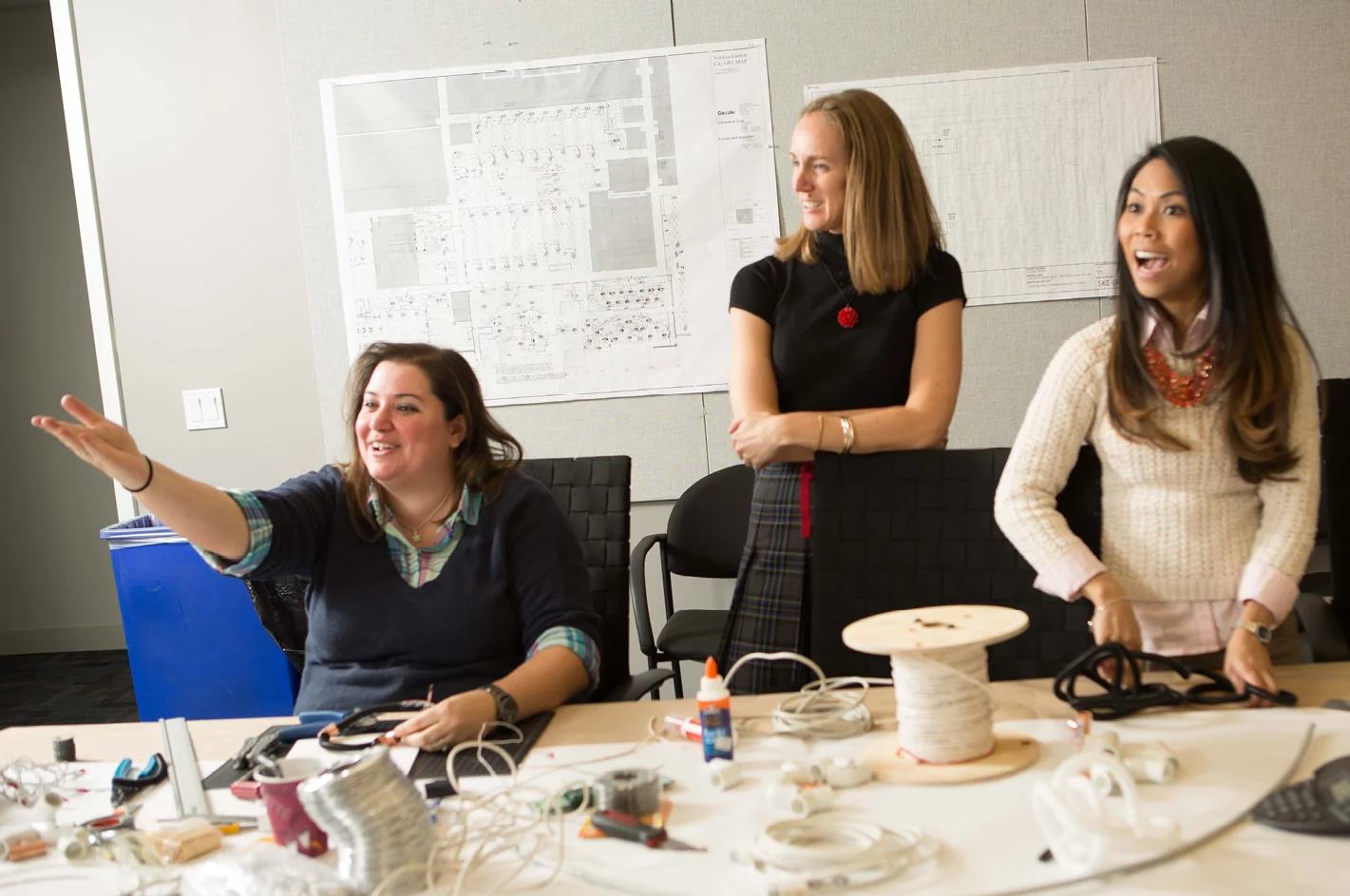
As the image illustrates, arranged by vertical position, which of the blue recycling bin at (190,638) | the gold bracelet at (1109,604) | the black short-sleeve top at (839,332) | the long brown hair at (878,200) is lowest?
the blue recycling bin at (190,638)

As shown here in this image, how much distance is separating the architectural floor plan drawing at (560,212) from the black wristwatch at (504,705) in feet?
6.40

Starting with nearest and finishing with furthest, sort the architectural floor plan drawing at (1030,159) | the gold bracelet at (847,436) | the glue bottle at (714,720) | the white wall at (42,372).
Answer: the glue bottle at (714,720) → the gold bracelet at (847,436) → the architectural floor plan drawing at (1030,159) → the white wall at (42,372)

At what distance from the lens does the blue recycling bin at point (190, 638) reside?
2906 mm

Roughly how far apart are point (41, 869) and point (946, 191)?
2.83 metres

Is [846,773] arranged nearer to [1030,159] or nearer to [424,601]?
[424,601]

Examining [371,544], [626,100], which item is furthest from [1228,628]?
[626,100]

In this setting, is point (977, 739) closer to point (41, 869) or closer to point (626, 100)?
point (41, 869)

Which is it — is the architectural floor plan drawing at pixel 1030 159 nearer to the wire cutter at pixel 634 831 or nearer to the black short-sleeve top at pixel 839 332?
the black short-sleeve top at pixel 839 332

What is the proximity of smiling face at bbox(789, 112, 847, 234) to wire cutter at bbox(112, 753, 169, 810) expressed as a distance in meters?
1.27

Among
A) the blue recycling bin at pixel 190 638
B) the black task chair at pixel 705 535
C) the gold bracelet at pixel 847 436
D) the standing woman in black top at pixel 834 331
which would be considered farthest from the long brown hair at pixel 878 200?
the blue recycling bin at pixel 190 638

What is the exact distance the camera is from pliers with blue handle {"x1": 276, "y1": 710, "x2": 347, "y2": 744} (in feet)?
4.95

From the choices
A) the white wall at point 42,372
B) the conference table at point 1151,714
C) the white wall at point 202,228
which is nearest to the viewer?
the conference table at point 1151,714

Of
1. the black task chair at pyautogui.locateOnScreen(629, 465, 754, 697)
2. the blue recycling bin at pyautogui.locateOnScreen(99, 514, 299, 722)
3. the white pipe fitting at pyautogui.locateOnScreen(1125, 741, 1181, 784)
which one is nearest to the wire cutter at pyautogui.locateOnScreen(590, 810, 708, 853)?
the white pipe fitting at pyautogui.locateOnScreen(1125, 741, 1181, 784)

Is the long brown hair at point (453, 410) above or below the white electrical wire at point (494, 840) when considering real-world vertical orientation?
above
